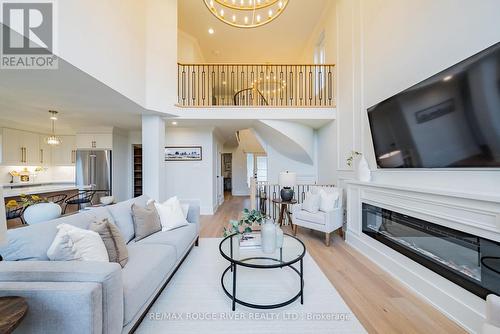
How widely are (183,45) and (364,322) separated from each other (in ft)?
22.2

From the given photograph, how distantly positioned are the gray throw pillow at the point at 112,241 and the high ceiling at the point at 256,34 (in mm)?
4943

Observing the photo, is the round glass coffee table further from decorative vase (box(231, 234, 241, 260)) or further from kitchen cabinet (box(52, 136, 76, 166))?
kitchen cabinet (box(52, 136, 76, 166))

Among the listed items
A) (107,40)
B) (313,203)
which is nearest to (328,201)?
(313,203)

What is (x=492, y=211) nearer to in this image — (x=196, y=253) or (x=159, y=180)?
(x=196, y=253)

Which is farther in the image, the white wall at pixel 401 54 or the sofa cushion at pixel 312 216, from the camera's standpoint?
the sofa cushion at pixel 312 216

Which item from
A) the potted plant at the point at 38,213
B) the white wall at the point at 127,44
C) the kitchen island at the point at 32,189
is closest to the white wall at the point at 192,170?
the white wall at the point at 127,44

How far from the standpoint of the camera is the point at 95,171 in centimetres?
536

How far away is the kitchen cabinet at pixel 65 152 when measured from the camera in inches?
247

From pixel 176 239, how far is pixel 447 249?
268cm

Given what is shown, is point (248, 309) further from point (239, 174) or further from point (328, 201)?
point (239, 174)

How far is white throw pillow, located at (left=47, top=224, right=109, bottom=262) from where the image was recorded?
134cm

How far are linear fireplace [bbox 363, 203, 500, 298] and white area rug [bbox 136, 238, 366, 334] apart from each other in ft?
3.03

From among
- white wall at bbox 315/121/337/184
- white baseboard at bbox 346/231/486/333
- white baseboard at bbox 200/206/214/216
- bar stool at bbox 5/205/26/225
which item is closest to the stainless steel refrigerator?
bar stool at bbox 5/205/26/225

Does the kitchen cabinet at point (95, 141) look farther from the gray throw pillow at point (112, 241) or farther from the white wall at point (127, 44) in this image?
the gray throw pillow at point (112, 241)
